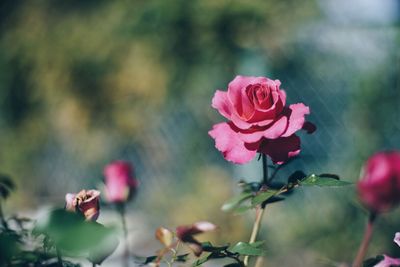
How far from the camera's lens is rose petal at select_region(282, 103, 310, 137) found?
2.16 feet

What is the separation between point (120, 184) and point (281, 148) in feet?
1.17

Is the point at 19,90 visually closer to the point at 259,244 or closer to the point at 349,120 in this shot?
the point at 349,120

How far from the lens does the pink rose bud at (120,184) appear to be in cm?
93

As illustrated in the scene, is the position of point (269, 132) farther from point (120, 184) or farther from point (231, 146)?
point (120, 184)

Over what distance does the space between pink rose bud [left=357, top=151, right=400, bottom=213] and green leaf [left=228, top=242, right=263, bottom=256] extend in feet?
0.54

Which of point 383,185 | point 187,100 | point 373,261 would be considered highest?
point 187,100

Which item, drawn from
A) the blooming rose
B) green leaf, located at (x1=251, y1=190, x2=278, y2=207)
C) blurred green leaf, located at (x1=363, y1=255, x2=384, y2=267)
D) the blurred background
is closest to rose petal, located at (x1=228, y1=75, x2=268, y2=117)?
the blooming rose

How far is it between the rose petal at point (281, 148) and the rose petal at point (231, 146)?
0.06 feet

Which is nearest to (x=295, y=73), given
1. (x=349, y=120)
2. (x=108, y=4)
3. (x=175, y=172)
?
(x=349, y=120)

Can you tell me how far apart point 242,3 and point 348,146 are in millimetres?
1006

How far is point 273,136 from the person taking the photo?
2.18 feet

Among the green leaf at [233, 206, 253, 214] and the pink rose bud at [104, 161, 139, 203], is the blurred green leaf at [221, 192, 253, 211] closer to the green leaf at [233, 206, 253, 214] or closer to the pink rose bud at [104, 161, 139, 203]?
the green leaf at [233, 206, 253, 214]

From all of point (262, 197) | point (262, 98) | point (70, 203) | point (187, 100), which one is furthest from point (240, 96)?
point (187, 100)

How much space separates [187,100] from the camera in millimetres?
3301
